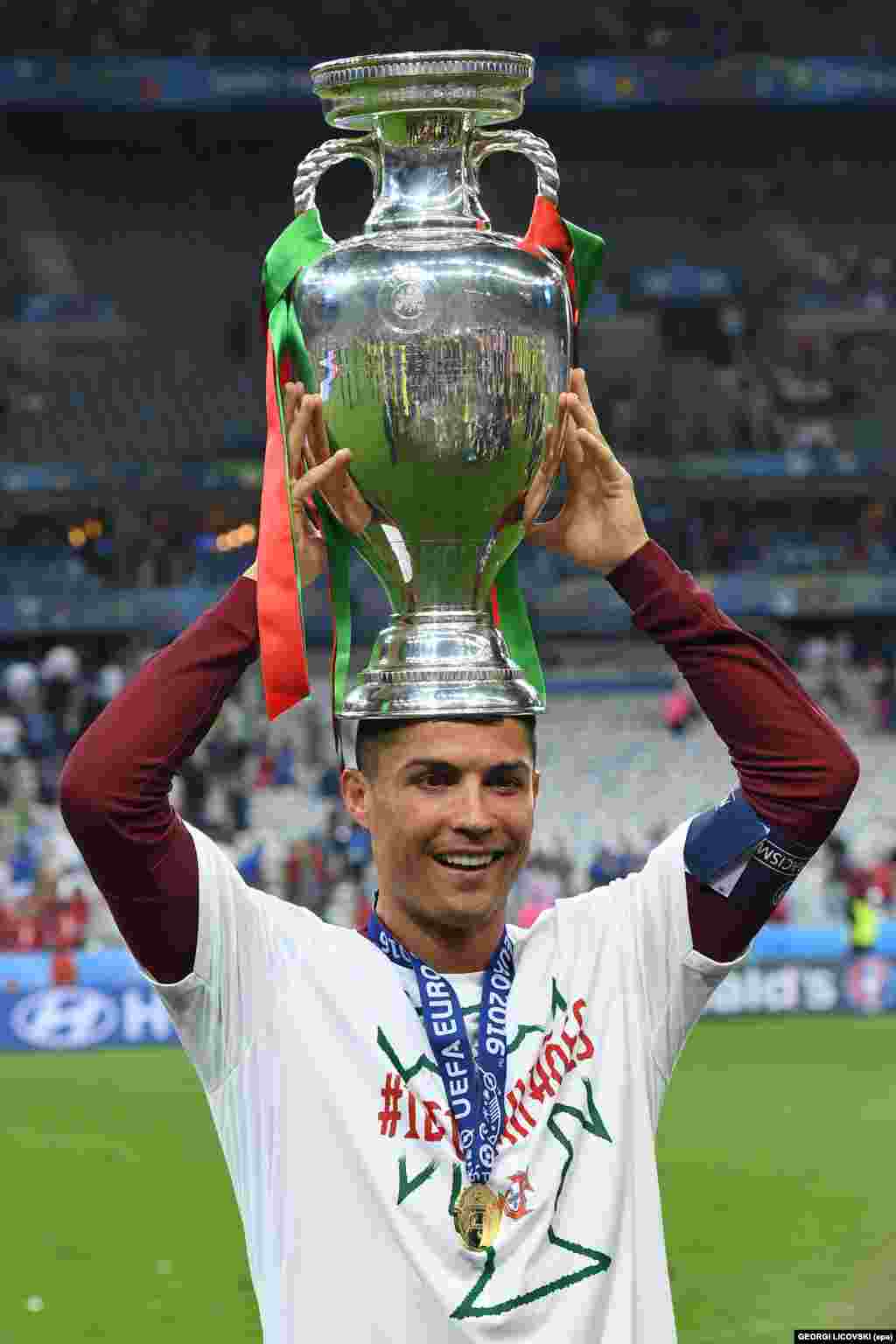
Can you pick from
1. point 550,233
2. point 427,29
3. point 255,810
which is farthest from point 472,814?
point 427,29

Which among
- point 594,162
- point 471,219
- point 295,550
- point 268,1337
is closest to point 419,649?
point 295,550

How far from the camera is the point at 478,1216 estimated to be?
2.74 meters

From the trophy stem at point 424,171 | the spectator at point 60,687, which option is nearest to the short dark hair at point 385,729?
the trophy stem at point 424,171

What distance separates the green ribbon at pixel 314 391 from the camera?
9.60ft

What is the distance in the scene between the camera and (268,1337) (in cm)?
284

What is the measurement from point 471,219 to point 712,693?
0.69 m

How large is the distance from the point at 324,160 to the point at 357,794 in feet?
2.65

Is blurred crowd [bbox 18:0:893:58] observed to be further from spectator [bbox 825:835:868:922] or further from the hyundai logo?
the hyundai logo

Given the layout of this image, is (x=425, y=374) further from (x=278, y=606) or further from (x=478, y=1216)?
(x=478, y=1216)

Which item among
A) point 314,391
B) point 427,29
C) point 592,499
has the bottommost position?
point 592,499

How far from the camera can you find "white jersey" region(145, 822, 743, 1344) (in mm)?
2721

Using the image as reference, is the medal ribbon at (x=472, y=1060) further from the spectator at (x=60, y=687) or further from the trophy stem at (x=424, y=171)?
the spectator at (x=60, y=687)

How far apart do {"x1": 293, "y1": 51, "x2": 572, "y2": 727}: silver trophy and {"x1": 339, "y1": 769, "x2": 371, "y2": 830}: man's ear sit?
102 mm

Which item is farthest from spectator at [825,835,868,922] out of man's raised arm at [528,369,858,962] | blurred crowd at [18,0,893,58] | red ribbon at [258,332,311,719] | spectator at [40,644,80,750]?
red ribbon at [258,332,311,719]
